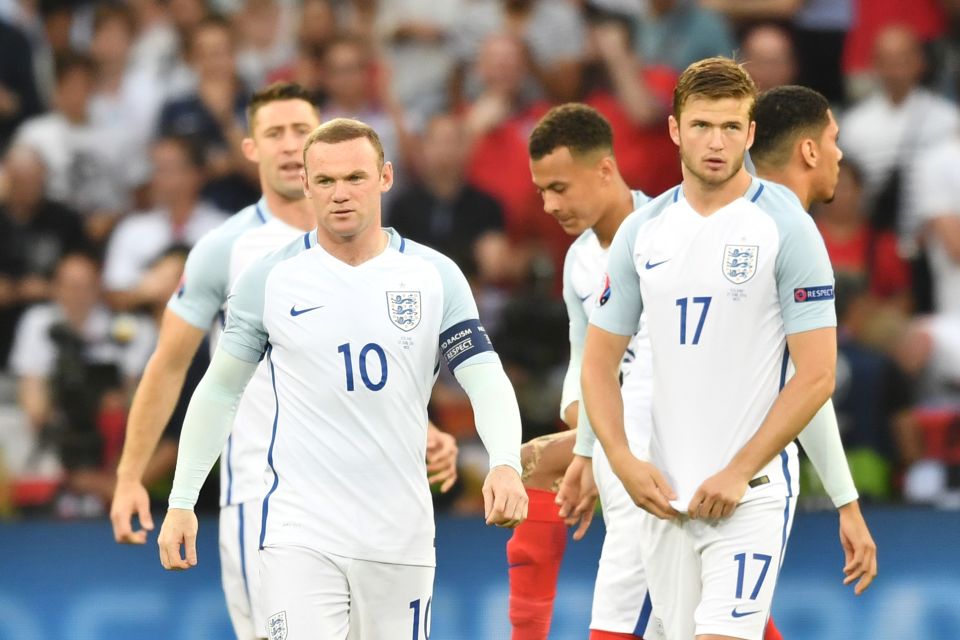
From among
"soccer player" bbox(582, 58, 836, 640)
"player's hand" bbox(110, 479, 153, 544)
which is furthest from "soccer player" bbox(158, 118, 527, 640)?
"player's hand" bbox(110, 479, 153, 544)

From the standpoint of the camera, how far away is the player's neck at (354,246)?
4809 mm

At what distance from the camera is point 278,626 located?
4.62 m

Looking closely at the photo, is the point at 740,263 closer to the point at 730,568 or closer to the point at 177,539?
the point at 730,568

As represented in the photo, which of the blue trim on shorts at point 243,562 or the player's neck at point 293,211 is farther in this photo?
the player's neck at point 293,211

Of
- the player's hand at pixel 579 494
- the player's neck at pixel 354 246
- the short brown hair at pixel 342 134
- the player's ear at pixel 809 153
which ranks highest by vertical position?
the short brown hair at pixel 342 134

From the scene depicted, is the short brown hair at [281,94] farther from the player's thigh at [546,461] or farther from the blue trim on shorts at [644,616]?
the blue trim on shorts at [644,616]

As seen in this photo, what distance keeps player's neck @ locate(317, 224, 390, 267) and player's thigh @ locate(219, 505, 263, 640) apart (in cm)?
141

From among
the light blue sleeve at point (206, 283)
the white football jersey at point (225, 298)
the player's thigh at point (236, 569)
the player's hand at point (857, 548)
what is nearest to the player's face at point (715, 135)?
the player's hand at point (857, 548)

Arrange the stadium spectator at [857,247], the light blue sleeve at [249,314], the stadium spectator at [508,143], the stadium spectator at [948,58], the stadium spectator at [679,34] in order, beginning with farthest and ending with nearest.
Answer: the stadium spectator at [679,34], the stadium spectator at [948,58], the stadium spectator at [508,143], the stadium spectator at [857,247], the light blue sleeve at [249,314]

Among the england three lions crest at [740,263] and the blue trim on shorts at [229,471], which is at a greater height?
the england three lions crest at [740,263]

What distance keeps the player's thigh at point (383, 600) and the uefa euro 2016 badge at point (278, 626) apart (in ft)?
0.71

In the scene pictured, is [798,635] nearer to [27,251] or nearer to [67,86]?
[27,251]

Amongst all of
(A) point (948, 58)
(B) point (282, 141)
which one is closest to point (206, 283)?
(B) point (282, 141)

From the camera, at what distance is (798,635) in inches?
291
